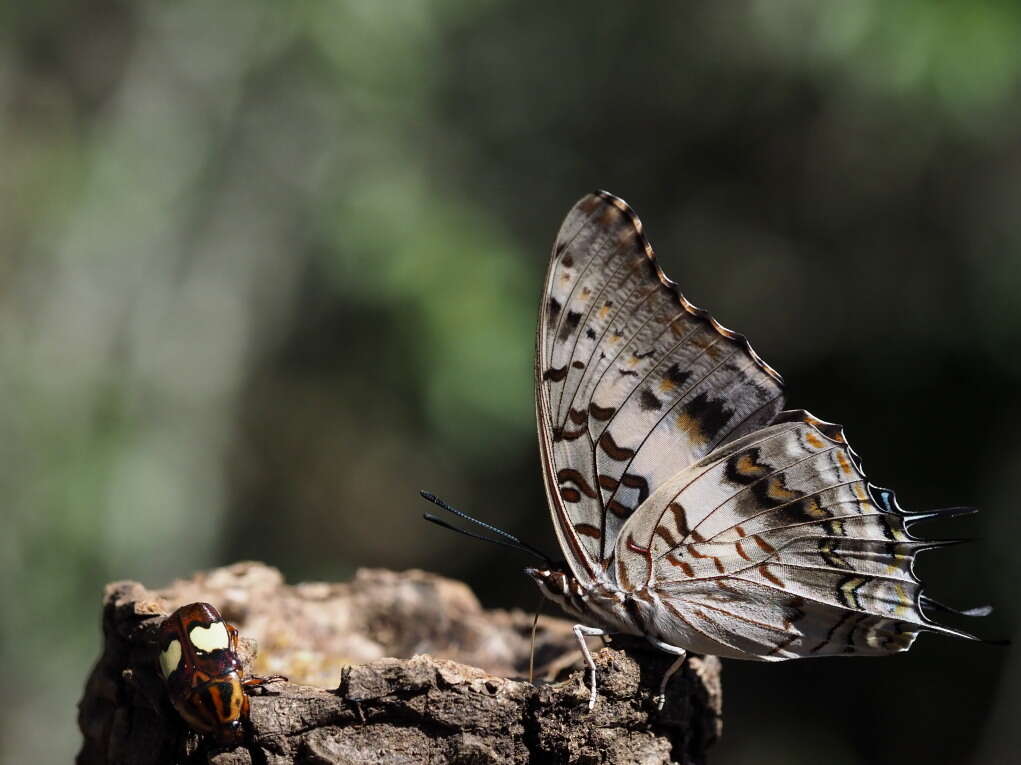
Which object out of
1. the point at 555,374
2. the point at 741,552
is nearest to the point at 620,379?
the point at 555,374

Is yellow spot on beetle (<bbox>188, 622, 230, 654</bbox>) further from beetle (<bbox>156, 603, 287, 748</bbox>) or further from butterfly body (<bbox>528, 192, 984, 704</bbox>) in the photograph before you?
butterfly body (<bbox>528, 192, 984, 704</bbox>)

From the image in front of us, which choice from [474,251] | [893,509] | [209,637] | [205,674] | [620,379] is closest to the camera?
[205,674]

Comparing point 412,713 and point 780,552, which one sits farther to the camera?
point 780,552

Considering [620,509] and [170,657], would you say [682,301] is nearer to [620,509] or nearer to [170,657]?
[620,509]

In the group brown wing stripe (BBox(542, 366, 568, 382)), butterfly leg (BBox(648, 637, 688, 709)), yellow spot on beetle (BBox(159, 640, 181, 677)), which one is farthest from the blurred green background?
yellow spot on beetle (BBox(159, 640, 181, 677))

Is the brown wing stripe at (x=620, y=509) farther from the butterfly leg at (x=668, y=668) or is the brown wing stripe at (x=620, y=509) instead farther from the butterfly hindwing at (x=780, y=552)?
the butterfly leg at (x=668, y=668)

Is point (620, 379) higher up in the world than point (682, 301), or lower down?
lower down

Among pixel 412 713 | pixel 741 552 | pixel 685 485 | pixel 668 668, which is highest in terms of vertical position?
pixel 685 485

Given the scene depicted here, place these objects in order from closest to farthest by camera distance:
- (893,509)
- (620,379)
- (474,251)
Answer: (893,509) → (620,379) → (474,251)
